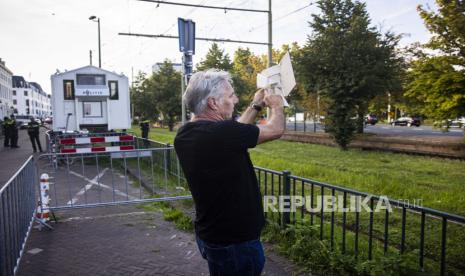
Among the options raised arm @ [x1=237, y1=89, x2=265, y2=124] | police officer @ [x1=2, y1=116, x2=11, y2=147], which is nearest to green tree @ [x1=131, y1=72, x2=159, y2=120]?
police officer @ [x1=2, y1=116, x2=11, y2=147]

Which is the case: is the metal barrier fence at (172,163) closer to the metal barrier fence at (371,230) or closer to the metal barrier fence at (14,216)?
the metal barrier fence at (371,230)

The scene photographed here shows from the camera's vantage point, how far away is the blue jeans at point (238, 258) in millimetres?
2023

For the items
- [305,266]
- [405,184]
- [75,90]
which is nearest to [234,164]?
[305,266]

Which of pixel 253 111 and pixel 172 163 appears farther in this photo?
pixel 172 163

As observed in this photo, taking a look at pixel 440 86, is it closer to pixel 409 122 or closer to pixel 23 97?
pixel 409 122

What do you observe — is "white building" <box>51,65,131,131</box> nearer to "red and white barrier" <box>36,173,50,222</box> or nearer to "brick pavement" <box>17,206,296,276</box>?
"brick pavement" <box>17,206,296,276</box>

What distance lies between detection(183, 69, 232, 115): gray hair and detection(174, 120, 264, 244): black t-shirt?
0.45ft

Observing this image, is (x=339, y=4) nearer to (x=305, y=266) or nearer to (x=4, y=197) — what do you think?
(x=305, y=266)

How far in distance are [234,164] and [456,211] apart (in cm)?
561

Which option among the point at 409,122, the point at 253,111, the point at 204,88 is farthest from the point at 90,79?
the point at 409,122

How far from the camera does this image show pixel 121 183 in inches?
382

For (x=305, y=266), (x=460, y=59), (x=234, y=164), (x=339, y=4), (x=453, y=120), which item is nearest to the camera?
(x=234, y=164)

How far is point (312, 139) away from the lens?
20703mm

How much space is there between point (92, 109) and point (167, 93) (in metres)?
21.3
